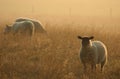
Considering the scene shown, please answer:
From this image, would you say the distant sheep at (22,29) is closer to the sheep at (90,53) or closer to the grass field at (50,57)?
the grass field at (50,57)

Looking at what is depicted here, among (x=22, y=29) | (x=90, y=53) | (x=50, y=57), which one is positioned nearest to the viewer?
(x=90, y=53)

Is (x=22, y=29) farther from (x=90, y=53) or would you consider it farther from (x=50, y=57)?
(x=90, y=53)

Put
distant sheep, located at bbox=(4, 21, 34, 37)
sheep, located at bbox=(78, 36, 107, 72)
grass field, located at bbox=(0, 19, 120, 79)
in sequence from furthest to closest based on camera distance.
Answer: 1. distant sheep, located at bbox=(4, 21, 34, 37)
2. sheep, located at bbox=(78, 36, 107, 72)
3. grass field, located at bbox=(0, 19, 120, 79)

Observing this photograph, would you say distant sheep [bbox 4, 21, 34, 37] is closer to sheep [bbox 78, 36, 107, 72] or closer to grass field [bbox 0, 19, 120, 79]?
grass field [bbox 0, 19, 120, 79]

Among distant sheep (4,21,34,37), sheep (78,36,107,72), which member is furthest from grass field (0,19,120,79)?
distant sheep (4,21,34,37)

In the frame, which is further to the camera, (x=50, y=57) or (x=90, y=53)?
(x=50, y=57)

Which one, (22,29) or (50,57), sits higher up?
(22,29)

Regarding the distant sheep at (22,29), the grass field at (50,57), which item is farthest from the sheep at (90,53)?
the distant sheep at (22,29)

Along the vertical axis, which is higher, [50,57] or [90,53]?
[90,53]

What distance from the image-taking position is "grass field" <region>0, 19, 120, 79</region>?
9523mm

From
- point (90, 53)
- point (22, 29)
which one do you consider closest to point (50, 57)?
point (90, 53)

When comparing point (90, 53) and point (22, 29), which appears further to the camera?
point (22, 29)

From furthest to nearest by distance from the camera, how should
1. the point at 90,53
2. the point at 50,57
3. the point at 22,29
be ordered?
the point at 22,29 < the point at 50,57 < the point at 90,53

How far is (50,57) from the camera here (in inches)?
446
